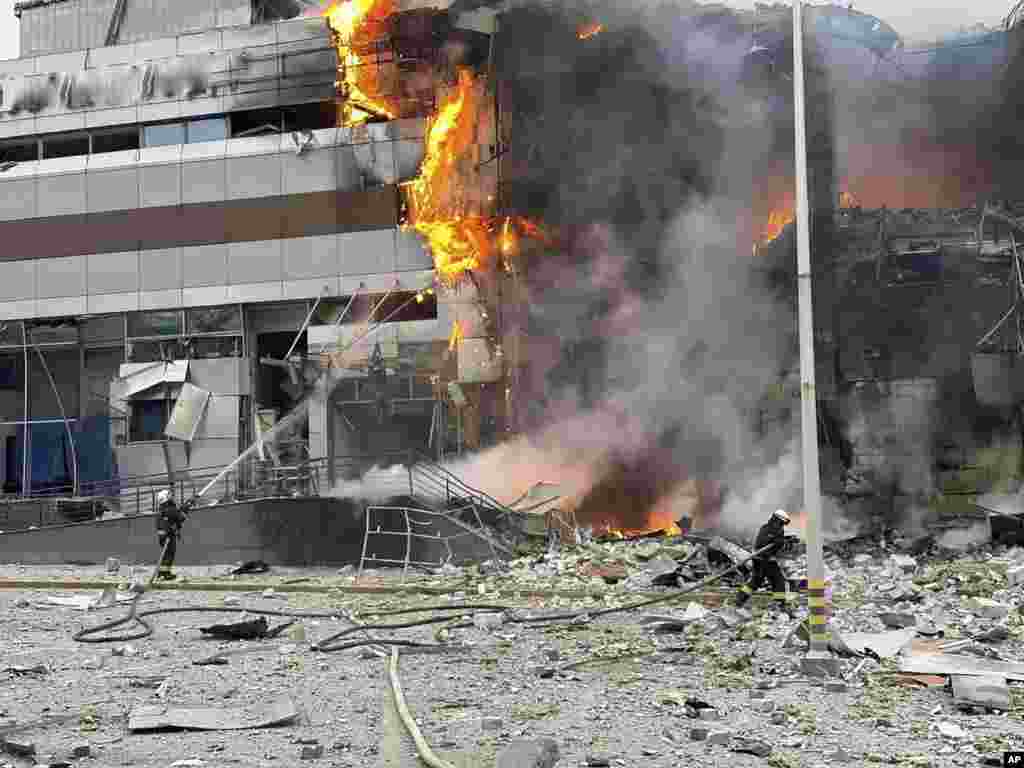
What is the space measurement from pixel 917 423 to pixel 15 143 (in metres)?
30.0

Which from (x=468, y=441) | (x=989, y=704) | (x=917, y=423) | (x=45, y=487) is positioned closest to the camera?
(x=989, y=704)

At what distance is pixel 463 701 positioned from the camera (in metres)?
9.85

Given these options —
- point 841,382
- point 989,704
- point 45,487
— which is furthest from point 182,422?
point 989,704

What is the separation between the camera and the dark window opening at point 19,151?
37625 millimetres

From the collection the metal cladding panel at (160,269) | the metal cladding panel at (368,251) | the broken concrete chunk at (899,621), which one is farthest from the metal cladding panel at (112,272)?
the broken concrete chunk at (899,621)

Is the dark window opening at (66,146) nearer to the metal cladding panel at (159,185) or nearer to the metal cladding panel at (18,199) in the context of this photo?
the metal cladding panel at (18,199)

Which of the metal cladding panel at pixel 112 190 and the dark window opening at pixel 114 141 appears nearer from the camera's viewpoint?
the metal cladding panel at pixel 112 190

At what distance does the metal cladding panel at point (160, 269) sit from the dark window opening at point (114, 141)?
13.5 feet

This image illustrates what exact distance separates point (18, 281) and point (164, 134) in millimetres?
6730

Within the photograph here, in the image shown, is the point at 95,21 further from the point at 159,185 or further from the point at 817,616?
the point at 817,616

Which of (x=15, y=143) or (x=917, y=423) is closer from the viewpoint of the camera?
(x=917, y=423)

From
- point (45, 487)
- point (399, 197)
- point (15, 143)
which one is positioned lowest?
point (45, 487)

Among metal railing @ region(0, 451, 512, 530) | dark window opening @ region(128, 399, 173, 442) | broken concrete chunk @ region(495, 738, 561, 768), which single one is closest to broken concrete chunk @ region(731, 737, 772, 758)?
broken concrete chunk @ region(495, 738, 561, 768)

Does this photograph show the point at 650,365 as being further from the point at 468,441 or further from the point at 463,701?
the point at 463,701
